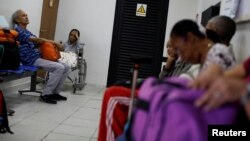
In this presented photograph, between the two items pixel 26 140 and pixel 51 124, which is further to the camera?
pixel 51 124

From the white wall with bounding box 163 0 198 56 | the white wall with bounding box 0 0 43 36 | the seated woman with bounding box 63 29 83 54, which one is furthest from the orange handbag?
the white wall with bounding box 163 0 198 56

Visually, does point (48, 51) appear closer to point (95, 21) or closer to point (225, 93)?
point (95, 21)

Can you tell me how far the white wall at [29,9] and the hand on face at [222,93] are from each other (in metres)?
3.97

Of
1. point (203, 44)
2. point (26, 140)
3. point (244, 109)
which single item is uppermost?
point (203, 44)

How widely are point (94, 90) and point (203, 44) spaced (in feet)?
14.9

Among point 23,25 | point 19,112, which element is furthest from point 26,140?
point 23,25

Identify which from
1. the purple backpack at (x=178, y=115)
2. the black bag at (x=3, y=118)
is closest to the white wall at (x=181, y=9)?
the black bag at (x=3, y=118)

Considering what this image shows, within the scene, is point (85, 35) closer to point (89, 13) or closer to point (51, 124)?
point (89, 13)

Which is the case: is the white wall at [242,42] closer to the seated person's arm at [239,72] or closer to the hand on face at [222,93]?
the seated person's arm at [239,72]

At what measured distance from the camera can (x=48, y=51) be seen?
4.87 meters

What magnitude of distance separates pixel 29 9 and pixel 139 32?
2.22 meters

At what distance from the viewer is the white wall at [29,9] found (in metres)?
4.54

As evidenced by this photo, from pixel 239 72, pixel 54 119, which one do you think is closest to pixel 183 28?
pixel 239 72

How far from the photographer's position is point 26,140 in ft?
9.74
